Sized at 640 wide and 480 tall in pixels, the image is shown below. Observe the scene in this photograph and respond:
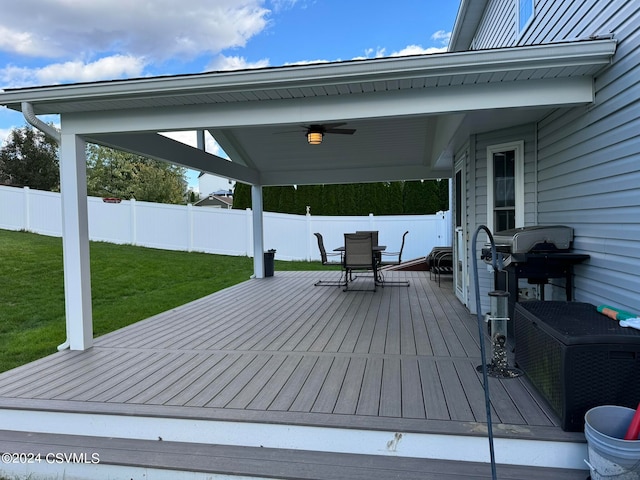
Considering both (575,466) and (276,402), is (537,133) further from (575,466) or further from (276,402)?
(276,402)

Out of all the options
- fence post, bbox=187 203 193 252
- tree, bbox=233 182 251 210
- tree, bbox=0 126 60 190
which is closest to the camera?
fence post, bbox=187 203 193 252

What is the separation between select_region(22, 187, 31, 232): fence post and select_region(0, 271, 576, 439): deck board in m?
9.60

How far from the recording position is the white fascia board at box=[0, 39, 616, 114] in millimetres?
2641

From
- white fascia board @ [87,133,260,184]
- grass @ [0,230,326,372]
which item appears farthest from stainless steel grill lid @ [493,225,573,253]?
grass @ [0,230,326,372]

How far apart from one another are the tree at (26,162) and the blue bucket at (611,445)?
71.5 ft

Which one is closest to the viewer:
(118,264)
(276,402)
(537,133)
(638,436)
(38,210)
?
(638,436)

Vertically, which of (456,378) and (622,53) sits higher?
(622,53)

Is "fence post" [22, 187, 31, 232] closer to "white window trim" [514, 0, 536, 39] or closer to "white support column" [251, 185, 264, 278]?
"white support column" [251, 185, 264, 278]

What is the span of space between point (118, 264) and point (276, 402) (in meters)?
7.68

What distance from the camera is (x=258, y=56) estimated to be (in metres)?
16.9

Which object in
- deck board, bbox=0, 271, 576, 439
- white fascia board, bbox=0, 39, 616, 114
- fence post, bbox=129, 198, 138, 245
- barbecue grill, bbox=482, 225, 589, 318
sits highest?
white fascia board, bbox=0, 39, 616, 114

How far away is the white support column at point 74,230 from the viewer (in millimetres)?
3623

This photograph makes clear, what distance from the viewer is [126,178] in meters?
22.4

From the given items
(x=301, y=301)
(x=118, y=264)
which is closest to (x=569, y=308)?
(x=301, y=301)
